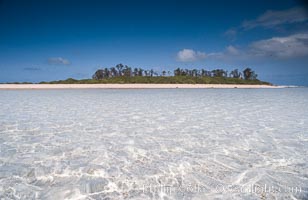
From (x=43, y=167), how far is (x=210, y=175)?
284 centimetres

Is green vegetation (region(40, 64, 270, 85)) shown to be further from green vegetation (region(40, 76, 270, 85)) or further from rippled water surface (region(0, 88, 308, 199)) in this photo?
rippled water surface (region(0, 88, 308, 199))

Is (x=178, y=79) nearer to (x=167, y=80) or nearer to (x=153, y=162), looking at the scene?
(x=167, y=80)

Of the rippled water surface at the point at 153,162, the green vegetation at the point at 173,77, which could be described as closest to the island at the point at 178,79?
the green vegetation at the point at 173,77

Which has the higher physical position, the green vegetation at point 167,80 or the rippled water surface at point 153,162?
the green vegetation at point 167,80

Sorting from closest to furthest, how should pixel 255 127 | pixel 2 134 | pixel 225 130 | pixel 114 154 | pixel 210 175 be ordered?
pixel 210 175 → pixel 114 154 → pixel 2 134 → pixel 225 130 → pixel 255 127

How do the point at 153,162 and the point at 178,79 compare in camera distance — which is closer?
the point at 153,162

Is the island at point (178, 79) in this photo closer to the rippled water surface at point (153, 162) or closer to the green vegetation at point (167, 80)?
the green vegetation at point (167, 80)

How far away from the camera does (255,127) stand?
24.1 ft

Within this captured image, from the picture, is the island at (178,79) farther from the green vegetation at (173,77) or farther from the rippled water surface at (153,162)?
the rippled water surface at (153,162)

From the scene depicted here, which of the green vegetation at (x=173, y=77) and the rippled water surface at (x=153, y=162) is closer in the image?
the rippled water surface at (x=153, y=162)

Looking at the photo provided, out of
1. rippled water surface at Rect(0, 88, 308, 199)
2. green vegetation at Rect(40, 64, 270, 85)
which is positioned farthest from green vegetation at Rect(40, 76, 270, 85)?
rippled water surface at Rect(0, 88, 308, 199)

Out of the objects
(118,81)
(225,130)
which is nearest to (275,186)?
(225,130)

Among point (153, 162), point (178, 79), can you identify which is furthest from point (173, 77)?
point (153, 162)

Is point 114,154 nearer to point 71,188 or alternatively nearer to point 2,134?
point 71,188
